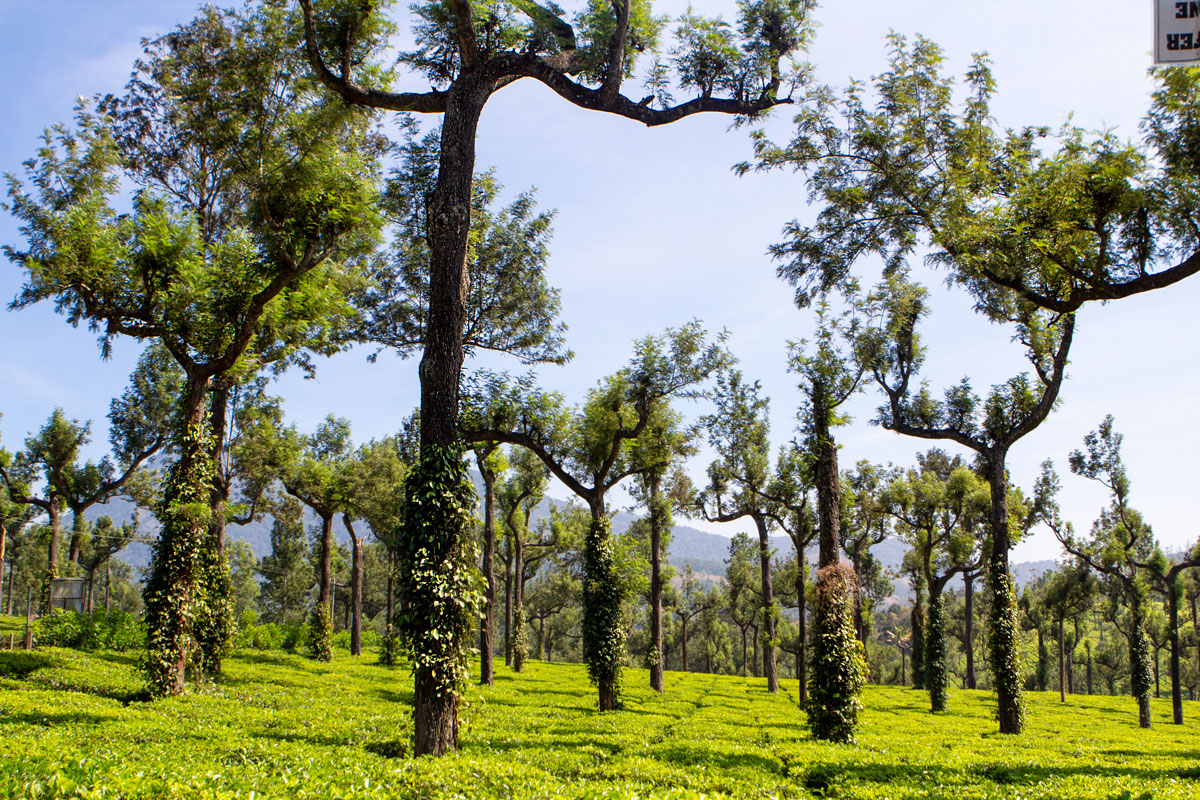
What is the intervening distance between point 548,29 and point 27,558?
100443 mm

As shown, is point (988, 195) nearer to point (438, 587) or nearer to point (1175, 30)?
point (1175, 30)

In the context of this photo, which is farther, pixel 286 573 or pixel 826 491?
pixel 286 573

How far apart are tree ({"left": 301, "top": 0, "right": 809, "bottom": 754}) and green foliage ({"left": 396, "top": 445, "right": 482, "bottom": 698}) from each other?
0.47 feet

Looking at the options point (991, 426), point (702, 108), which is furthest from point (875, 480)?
point (702, 108)

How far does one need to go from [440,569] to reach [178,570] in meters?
10.8

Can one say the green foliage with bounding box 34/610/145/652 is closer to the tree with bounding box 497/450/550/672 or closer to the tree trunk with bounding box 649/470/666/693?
the tree with bounding box 497/450/550/672

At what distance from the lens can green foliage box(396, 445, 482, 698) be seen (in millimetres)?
11859

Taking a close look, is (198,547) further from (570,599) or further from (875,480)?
(570,599)

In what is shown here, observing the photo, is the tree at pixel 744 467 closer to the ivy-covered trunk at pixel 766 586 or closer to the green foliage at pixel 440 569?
the ivy-covered trunk at pixel 766 586

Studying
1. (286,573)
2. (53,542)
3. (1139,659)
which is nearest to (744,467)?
(1139,659)

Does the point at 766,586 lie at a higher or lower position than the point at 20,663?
higher

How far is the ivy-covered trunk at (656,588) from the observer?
3250 cm

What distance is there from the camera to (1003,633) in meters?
24.5

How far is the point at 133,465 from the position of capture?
42.4 metres
